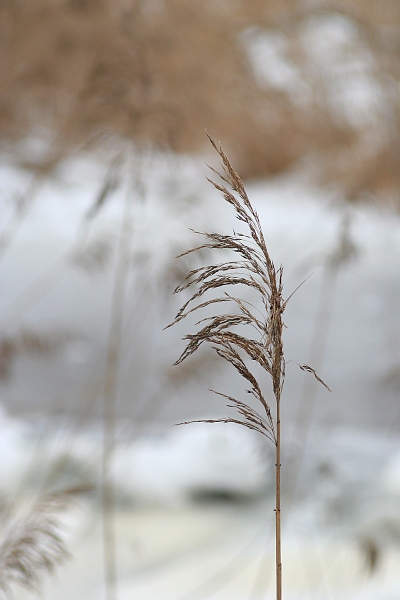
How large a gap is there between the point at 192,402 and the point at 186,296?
0.99 feet

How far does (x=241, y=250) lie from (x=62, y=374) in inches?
51.3

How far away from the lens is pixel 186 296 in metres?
1.51

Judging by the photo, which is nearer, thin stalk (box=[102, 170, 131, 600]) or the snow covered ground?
thin stalk (box=[102, 170, 131, 600])

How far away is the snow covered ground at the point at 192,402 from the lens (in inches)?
49.5

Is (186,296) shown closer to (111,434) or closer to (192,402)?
(192,402)

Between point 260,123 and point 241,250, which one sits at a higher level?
point 260,123

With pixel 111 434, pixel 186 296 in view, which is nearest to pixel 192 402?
pixel 186 296

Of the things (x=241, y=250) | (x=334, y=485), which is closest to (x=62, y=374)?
(x=334, y=485)

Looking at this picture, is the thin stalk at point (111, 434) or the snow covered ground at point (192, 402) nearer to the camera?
the thin stalk at point (111, 434)

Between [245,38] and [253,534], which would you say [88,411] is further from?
[245,38]

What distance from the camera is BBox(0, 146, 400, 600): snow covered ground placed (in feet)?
4.12

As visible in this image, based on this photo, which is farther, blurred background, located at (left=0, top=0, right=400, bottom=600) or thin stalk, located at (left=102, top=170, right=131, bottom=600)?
blurred background, located at (left=0, top=0, right=400, bottom=600)

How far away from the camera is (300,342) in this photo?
157 centimetres

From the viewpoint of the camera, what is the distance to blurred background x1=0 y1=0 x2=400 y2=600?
127 centimetres
